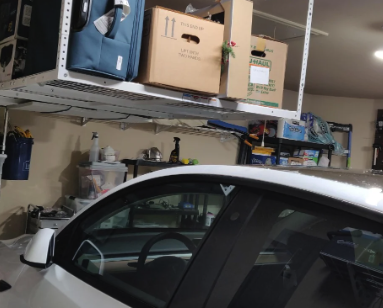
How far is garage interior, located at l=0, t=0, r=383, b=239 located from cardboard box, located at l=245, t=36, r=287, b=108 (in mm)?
412

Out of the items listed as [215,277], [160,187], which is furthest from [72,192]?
[215,277]

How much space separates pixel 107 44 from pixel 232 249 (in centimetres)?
120

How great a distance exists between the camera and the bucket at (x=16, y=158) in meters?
3.04

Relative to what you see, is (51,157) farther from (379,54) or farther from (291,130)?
(379,54)

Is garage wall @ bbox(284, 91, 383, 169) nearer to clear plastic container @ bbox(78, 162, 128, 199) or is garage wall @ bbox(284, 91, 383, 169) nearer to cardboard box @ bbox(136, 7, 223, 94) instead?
clear plastic container @ bbox(78, 162, 128, 199)

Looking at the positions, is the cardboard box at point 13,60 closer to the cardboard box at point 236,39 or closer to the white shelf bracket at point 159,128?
the cardboard box at point 236,39

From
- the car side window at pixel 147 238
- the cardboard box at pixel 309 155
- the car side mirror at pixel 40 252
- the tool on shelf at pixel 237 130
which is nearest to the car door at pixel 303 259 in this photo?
the car side window at pixel 147 238

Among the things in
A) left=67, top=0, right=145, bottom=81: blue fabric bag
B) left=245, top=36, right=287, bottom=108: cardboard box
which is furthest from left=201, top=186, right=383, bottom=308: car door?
left=245, top=36, right=287, bottom=108: cardboard box

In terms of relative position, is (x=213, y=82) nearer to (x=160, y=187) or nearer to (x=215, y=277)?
(x=160, y=187)

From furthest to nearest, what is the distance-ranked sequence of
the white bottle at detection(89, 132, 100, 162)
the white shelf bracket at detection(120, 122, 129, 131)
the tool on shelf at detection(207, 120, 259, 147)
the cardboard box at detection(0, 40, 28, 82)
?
the tool on shelf at detection(207, 120, 259, 147) → the white shelf bracket at detection(120, 122, 129, 131) → the white bottle at detection(89, 132, 100, 162) → the cardboard box at detection(0, 40, 28, 82)

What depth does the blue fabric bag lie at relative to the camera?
5.80 ft

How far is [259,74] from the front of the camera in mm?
2525

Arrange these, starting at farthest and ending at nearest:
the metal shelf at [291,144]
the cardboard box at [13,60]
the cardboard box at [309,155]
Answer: the cardboard box at [309,155]
the metal shelf at [291,144]
the cardboard box at [13,60]

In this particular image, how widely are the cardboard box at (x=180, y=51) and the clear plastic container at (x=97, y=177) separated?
1476mm
